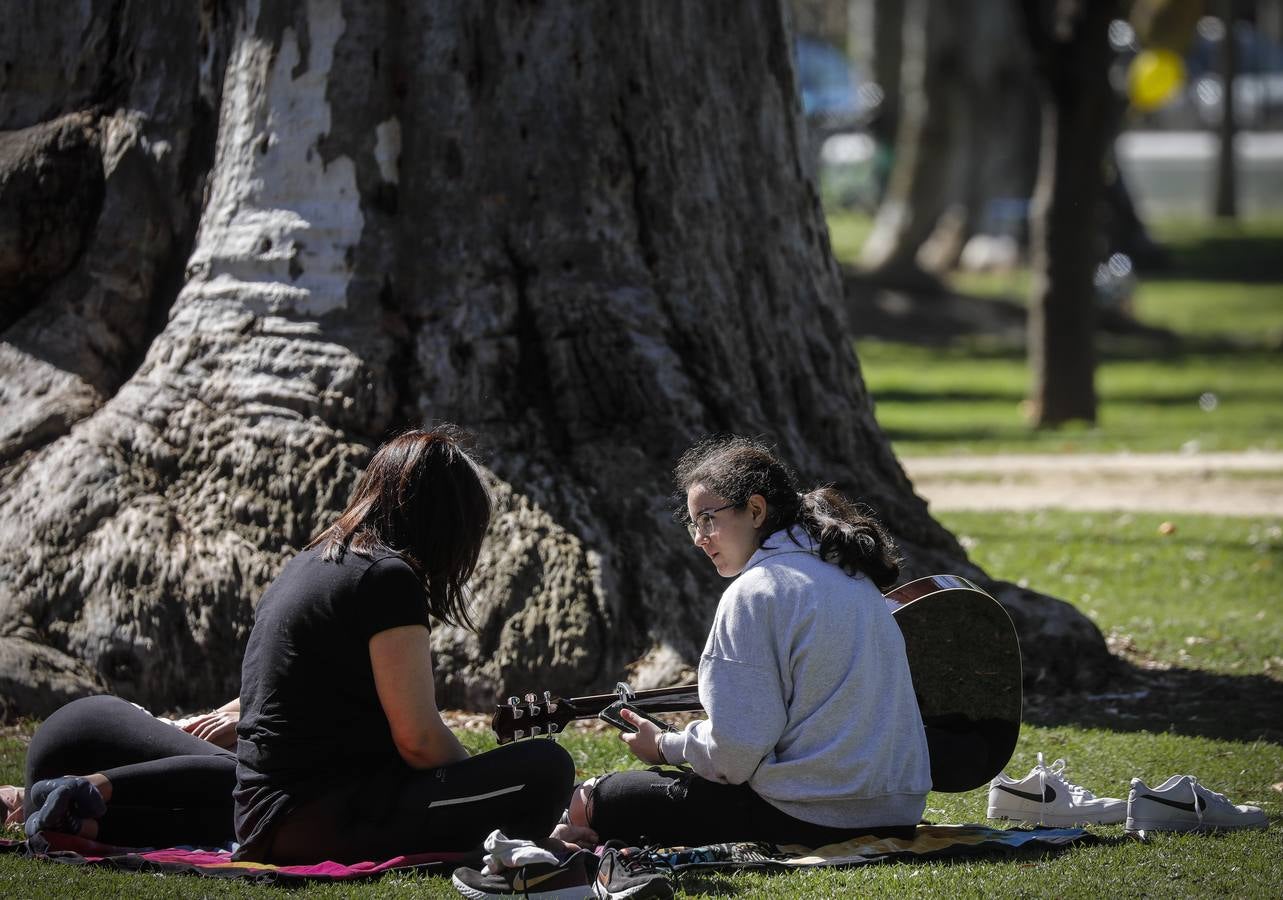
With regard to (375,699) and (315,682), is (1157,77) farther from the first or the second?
(315,682)

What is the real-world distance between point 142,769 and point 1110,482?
959cm

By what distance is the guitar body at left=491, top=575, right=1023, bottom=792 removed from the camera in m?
4.71

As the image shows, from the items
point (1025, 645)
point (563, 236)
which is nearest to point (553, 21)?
point (563, 236)

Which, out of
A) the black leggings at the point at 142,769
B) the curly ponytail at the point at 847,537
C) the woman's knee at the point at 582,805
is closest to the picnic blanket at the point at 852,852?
the woman's knee at the point at 582,805

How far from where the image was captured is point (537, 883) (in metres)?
4.07

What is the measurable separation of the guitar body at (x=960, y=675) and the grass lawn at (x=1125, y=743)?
332 mm

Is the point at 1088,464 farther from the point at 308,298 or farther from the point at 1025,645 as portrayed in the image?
the point at 308,298

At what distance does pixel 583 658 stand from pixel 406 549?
2.03m

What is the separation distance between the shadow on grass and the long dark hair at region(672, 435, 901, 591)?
2.31 metres

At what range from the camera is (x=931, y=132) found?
1136 inches

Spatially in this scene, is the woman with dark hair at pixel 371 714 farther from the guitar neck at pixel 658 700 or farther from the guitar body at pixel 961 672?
the guitar body at pixel 961 672

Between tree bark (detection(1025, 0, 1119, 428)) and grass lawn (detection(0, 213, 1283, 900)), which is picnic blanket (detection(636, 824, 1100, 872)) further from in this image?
tree bark (detection(1025, 0, 1119, 428))

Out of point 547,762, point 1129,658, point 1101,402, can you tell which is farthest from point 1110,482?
point 547,762

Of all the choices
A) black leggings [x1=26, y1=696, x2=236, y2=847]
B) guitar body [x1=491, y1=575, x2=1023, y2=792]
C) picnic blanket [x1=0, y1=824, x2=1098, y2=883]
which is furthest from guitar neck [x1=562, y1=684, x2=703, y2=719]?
black leggings [x1=26, y1=696, x2=236, y2=847]
